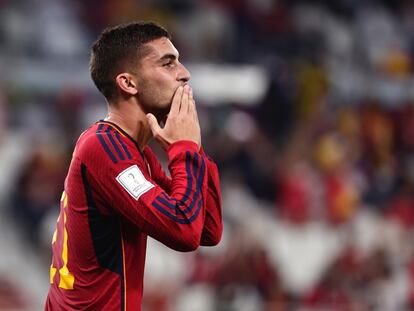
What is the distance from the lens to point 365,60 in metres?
12.1

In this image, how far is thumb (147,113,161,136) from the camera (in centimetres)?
335

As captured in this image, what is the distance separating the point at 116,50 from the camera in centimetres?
345

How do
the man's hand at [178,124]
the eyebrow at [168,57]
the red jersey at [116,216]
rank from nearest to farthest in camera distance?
the red jersey at [116,216]
the man's hand at [178,124]
the eyebrow at [168,57]

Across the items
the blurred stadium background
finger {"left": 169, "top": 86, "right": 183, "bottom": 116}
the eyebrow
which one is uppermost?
the eyebrow

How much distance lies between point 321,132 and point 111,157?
24.6ft

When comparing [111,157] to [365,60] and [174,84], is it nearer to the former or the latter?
[174,84]

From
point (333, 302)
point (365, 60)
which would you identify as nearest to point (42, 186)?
point (333, 302)

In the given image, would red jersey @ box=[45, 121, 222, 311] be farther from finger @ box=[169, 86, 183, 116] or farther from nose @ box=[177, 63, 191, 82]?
nose @ box=[177, 63, 191, 82]

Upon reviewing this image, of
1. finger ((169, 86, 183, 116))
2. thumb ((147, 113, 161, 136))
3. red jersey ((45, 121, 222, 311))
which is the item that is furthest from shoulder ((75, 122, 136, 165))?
finger ((169, 86, 183, 116))

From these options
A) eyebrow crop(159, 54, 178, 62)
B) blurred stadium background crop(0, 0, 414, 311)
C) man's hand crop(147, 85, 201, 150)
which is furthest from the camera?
blurred stadium background crop(0, 0, 414, 311)

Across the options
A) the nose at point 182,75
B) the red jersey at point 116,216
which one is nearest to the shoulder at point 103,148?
the red jersey at point 116,216

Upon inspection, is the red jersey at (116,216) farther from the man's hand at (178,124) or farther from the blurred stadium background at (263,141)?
the blurred stadium background at (263,141)

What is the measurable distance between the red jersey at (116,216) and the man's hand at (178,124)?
40mm

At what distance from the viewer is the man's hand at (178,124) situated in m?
3.33
